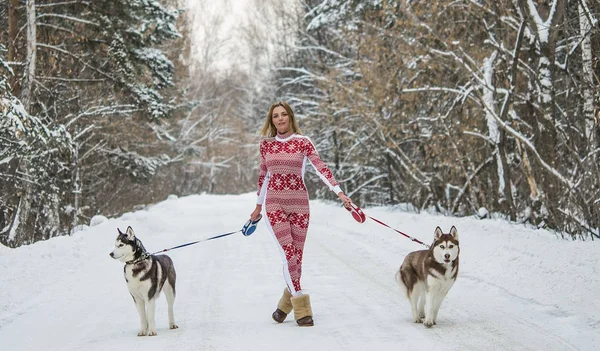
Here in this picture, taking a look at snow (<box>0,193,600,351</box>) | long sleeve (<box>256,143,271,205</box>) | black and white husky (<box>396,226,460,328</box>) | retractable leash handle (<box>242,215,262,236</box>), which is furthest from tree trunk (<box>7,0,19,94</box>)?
black and white husky (<box>396,226,460,328</box>)

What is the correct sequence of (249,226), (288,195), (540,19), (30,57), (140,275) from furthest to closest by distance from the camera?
(30,57), (540,19), (249,226), (288,195), (140,275)

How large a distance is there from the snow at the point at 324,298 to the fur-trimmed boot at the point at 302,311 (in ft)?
0.34

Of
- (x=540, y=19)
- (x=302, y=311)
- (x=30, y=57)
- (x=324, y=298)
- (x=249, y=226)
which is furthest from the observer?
(x=30, y=57)

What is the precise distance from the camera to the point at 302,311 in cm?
578

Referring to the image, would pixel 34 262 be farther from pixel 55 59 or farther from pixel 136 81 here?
pixel 136 81

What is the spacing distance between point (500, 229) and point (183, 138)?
2823 centimetres

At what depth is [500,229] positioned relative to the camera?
444 inches

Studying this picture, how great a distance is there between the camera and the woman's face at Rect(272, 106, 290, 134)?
6098 mm

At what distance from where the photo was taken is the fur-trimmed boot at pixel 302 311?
227 inches

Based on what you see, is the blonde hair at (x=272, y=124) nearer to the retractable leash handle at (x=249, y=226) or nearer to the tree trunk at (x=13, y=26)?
the retractable leash handle at (x=249, y=226)

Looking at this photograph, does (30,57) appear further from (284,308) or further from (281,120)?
(284,308)

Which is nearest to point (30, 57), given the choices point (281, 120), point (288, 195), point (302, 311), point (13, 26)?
point (13, 26)

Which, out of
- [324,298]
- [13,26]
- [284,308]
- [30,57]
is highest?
[13,26]

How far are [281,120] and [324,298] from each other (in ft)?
7.41
